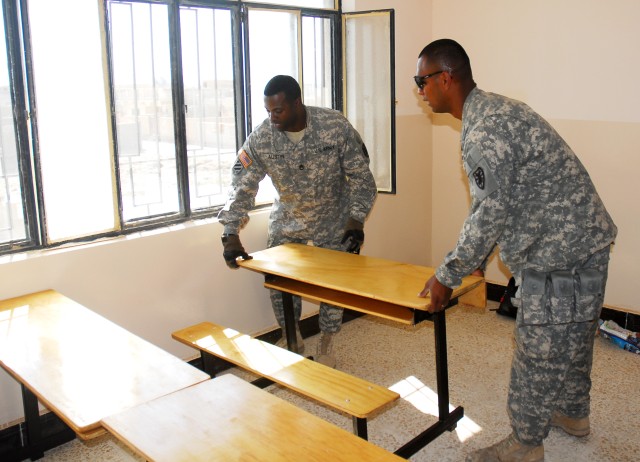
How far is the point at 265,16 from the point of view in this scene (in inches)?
146

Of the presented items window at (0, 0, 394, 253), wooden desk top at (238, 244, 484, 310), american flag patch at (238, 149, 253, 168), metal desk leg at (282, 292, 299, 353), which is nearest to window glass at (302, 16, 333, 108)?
window at (0, 0, 394, 253)

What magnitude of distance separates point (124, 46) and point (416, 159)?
2.33m

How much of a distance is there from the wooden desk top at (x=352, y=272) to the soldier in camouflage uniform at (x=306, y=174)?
0.57 ft

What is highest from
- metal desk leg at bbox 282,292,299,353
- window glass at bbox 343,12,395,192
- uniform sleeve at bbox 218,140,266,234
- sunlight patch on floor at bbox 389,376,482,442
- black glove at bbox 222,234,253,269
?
window glass at bbox 343,12,395,192

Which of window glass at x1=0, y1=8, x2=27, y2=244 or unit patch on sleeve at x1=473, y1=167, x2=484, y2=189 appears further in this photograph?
window glass at x1=0, y1=8, x2=27, y2=244

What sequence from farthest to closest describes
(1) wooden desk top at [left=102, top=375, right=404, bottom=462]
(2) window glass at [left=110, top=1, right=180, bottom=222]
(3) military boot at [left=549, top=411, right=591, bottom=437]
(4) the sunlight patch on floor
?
(2) window glass at [left=110, top=1, right=180, bottom=222]
(4) the sunlight patch on floor
(3) military boot at [left=549, top=411, right=591, bottom=437]
(1) wooden desk top at [left=102, top=375, right=404, bottom=462]

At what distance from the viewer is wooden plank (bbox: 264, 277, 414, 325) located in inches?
102

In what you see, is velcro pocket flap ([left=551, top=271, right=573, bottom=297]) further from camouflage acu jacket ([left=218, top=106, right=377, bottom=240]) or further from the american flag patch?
the american flag patch

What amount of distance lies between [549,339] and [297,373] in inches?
37.2

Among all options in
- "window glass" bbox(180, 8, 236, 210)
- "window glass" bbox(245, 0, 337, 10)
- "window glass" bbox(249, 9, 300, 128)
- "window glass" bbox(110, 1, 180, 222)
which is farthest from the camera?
"window glass" bbox(245, 0, 337, 10)

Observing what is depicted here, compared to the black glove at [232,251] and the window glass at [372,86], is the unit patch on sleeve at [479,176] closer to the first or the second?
the black glove at [232,251]

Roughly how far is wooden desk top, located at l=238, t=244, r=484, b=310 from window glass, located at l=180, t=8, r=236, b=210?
63 centimetres

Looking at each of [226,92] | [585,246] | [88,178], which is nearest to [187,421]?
[585,246]

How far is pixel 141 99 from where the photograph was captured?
10.6ft
